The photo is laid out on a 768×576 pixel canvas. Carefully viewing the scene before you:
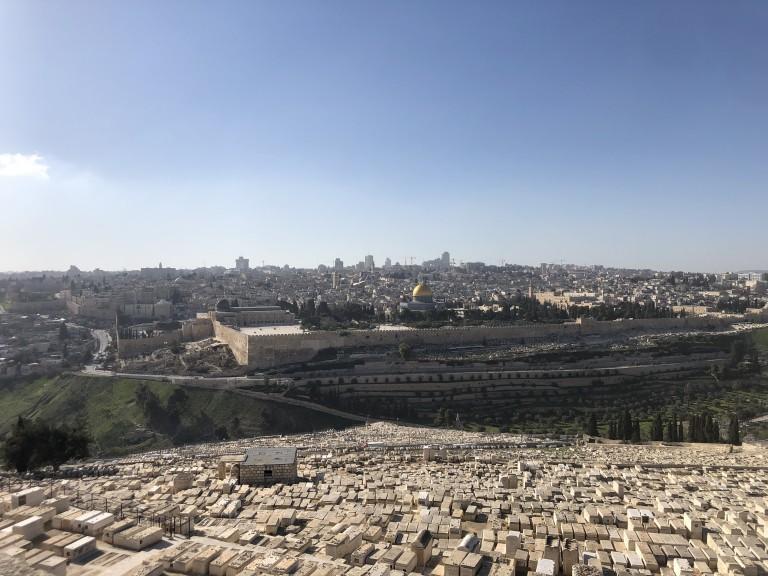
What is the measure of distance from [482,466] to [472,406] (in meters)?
12.3

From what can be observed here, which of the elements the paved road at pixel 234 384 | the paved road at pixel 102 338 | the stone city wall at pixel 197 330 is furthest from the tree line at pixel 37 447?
the paved road at pixel 102 338

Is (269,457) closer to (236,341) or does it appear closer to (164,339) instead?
(236,341)

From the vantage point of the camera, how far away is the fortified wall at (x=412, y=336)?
31.0 m

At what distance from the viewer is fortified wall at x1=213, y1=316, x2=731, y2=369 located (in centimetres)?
3100

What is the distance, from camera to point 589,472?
1450 centimetres

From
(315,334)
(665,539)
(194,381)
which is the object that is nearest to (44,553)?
(665,539)

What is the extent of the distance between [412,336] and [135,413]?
16.1 m

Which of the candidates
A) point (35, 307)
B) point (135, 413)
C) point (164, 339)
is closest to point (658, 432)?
point (135, 413)

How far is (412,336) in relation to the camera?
35750 millimetres

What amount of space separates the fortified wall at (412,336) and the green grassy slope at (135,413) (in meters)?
4.93

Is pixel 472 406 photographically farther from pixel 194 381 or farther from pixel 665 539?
pixel 665 539

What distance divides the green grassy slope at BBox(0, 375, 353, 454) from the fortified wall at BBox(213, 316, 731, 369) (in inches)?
194

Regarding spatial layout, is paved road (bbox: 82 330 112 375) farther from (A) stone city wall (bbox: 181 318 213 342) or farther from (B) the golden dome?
(B) the golden dome

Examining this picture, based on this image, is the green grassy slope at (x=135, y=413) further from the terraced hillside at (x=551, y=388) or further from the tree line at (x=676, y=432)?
the tree line at (x=676, y=432)
